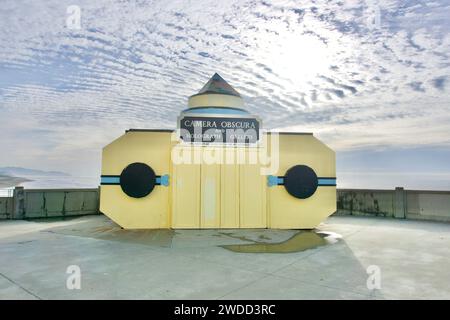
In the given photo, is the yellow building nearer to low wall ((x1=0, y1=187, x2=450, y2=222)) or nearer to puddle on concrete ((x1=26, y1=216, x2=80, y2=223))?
puddle on concrete ((x1=26, y1=216, x2=80, y2=223))

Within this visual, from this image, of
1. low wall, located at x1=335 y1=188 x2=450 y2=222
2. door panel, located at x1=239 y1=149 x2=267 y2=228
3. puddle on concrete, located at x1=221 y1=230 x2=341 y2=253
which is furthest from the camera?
low wall, located at x1=335 y1=188 x2=450 y2=222

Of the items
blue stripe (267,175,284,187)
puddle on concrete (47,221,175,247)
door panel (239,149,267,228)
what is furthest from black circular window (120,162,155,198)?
blue stripe (267,175,284,187)

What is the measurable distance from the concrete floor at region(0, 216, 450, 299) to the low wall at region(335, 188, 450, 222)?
237 centimetres

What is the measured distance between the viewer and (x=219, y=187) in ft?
29.3

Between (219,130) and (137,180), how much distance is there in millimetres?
2917

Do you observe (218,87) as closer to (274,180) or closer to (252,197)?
(274,180)

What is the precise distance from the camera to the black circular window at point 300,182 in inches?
358

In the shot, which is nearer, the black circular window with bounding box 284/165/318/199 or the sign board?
the black circular window with bounding box 284/165/318/199

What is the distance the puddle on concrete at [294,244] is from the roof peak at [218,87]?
19.5 feet

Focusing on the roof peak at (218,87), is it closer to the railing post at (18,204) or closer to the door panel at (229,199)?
the door panel at (229,199)

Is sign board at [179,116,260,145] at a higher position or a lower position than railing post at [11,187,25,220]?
higher

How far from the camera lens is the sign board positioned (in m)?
9.21
